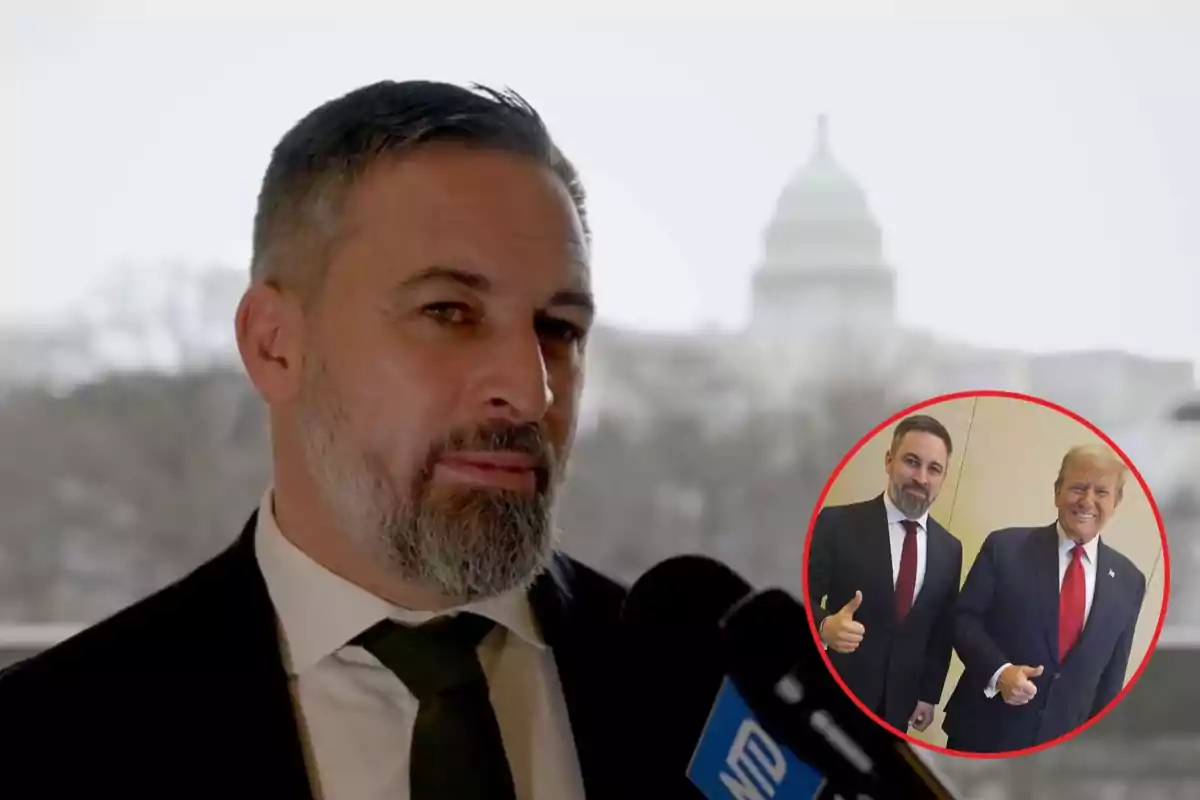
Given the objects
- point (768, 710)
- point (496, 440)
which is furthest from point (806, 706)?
point (496, 440)

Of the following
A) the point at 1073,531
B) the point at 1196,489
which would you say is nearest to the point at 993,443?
the point at 1073,531

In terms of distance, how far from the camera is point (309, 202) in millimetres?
882

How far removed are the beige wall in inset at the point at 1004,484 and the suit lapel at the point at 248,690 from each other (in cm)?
47

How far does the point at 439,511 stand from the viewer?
33.0 inches

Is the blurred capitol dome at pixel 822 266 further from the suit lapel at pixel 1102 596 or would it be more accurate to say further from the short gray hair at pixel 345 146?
the short gray hair at pixel 345 146

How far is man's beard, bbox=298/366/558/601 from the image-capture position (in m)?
0.84

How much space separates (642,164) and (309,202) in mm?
580

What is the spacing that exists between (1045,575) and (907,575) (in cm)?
15

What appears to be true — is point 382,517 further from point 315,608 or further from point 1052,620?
point 1052,620

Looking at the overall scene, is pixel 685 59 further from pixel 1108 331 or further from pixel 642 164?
pixel 1108 331

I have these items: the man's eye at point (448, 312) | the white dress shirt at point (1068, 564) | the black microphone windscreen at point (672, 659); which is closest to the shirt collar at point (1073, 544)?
the white dress shirt at point (1068, 564)

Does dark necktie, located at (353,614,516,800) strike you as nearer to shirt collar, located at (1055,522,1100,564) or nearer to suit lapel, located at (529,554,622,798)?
suit lapel, located at (529,554,622,798)

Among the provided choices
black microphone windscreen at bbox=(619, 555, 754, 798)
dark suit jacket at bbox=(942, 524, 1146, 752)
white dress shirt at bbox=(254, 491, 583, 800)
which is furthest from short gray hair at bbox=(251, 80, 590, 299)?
dark suit jacket at bbox=(942, 524, 1146, 752)

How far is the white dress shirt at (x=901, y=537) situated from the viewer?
1001 mm
